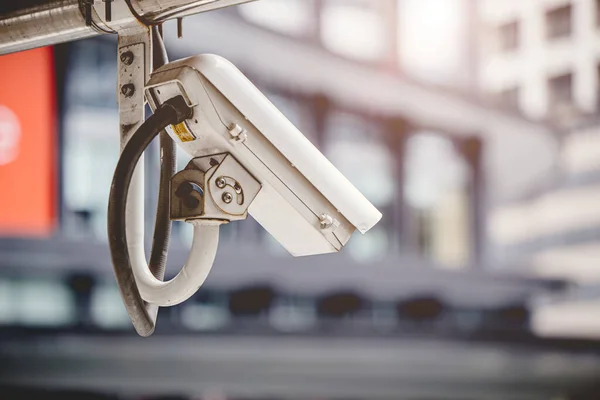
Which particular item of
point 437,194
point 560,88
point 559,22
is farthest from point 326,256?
point 559,22

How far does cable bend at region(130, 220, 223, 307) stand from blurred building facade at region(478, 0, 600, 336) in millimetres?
6869

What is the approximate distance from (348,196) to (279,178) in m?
0.07

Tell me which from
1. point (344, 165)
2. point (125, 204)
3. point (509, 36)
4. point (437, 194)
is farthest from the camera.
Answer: point (509, 36)

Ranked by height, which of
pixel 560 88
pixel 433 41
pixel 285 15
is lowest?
pixel 285 15

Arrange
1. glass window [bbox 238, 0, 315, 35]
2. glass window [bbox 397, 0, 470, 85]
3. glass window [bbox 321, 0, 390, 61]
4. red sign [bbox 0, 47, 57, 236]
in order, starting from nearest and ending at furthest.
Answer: red sign [bbox 0, 47, 57, 236]
glass window [bbox 238, 0, 315, 35]
glass window [bbox 321, 0, 390, 61]
glass window [bbox 397, 0, 470, 85]

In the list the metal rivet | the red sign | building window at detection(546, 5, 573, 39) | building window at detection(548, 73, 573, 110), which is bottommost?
the metal rivet

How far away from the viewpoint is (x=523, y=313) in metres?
6.89

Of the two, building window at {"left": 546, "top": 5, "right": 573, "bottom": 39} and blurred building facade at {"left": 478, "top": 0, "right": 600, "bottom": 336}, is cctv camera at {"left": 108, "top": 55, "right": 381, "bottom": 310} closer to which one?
blurred building facade at {"left": 478, "top": 0, "right": 600, "bottom": 336}

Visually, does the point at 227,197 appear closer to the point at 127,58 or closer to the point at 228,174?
the point at 228,174

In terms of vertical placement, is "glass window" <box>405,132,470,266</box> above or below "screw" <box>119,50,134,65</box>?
above

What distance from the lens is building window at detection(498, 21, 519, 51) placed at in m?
14.9

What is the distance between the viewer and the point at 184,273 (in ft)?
2.34

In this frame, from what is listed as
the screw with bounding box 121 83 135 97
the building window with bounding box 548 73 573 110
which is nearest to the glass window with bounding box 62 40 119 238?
the screw with bounding box 121 83 135 97

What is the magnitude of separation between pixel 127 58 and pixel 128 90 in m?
0.03
